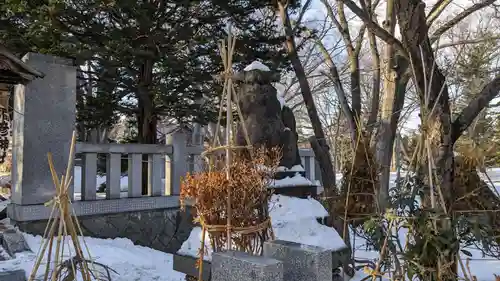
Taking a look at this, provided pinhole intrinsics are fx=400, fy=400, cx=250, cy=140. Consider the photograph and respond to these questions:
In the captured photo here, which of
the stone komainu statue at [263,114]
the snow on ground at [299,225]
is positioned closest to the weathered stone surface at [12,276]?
the snow on ground at [299,225]

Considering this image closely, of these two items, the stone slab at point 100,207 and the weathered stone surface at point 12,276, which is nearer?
the weathered stone surface at point 12,276

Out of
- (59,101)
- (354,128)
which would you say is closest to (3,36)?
(59,101)

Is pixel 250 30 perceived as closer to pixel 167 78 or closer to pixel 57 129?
pixel 167 78

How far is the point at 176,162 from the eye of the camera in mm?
6223

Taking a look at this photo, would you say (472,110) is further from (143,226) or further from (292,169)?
(143,226)

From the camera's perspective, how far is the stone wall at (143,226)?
5.26m

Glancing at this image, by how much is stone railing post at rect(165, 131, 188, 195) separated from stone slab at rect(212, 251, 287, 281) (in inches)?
160

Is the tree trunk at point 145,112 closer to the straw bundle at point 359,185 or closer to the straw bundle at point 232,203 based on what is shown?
the straw bundle at point 359,185

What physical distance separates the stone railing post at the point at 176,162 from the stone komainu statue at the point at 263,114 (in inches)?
63.0

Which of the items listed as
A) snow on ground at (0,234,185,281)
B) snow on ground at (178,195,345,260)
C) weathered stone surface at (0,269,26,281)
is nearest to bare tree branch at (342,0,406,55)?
snow on ground at (178,195,345,260)

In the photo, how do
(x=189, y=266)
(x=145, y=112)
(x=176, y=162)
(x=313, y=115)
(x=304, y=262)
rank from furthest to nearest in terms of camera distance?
(x=313, y=115), (x=145, y=112), (x=176, y=162), (x=189, y=266), (x=304, y=262)

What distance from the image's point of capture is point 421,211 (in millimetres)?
2359

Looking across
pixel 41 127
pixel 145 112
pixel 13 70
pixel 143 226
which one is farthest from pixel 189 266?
pixel 145 112

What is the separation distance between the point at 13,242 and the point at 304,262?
3.55 meters
